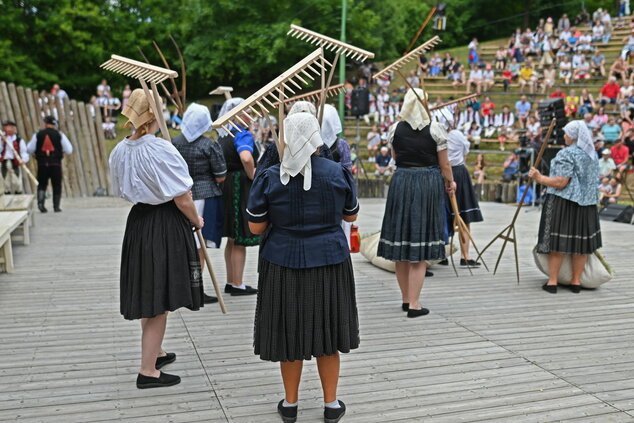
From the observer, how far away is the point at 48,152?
11672mm

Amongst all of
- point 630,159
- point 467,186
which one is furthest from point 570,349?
point 630,159

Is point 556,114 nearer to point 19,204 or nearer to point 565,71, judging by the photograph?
point 19,204

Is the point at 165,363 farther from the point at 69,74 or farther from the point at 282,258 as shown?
the point at 69,74

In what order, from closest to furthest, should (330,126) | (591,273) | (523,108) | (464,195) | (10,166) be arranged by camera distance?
(330,126)
(591,273)
(464,195)
(10,166)
(523,108)

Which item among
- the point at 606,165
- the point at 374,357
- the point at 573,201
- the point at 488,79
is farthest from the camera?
the point at 488,79

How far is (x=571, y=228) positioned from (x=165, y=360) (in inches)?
142

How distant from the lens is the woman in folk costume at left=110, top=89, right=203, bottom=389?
12.3ft

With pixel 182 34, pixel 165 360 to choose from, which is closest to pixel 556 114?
pixel 165 360

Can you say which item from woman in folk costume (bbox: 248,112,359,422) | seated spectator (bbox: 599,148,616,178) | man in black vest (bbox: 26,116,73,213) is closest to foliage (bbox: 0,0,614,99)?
seated spectator (bbox: 599,148,616,178)

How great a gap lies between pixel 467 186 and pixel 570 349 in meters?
2.97

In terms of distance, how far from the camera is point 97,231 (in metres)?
9.85

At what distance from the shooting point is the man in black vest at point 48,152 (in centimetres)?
1158

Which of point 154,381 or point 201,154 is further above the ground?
point 201,154

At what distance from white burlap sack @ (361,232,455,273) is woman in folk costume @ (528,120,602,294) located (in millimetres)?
1403
